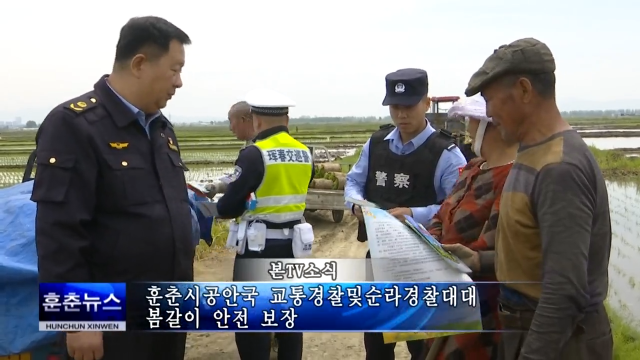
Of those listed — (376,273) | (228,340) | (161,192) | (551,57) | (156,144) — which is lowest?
(228,340)

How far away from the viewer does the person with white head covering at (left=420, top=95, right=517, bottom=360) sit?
2.03 meters

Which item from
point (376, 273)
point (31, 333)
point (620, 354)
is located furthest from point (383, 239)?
point (620, 354)

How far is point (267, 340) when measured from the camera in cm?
317

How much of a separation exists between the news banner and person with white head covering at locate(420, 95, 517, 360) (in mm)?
225

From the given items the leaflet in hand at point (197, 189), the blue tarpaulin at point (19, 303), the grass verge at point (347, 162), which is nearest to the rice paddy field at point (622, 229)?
the grass verge at point (347, 162)

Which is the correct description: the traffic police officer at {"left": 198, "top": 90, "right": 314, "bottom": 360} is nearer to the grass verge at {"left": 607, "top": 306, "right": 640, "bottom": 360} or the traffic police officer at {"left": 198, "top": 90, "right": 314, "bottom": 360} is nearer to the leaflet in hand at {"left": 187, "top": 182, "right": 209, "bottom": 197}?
the leaflet in hand at {"left": 187, "top": 182, "right": 209, "bottom": 197}

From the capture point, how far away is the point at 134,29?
80.0 inches

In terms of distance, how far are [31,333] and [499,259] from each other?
1.93 meters

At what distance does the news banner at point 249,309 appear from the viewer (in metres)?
1.94

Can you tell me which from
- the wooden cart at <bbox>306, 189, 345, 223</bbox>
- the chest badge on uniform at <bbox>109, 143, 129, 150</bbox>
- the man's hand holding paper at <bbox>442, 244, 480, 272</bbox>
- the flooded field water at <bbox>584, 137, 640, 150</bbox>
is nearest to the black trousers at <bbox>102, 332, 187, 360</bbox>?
the chest badge on uniform at <bbox>109, 143, 129, 150</bbox>

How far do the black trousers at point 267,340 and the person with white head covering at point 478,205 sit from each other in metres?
1.22

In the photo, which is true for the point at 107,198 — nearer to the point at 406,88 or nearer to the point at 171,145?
the point at 171,145

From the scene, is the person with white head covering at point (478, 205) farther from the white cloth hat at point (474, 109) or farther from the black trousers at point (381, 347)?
the black trousers at point (381, 347)

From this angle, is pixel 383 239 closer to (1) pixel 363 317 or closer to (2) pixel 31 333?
(1) pixel 363 317
